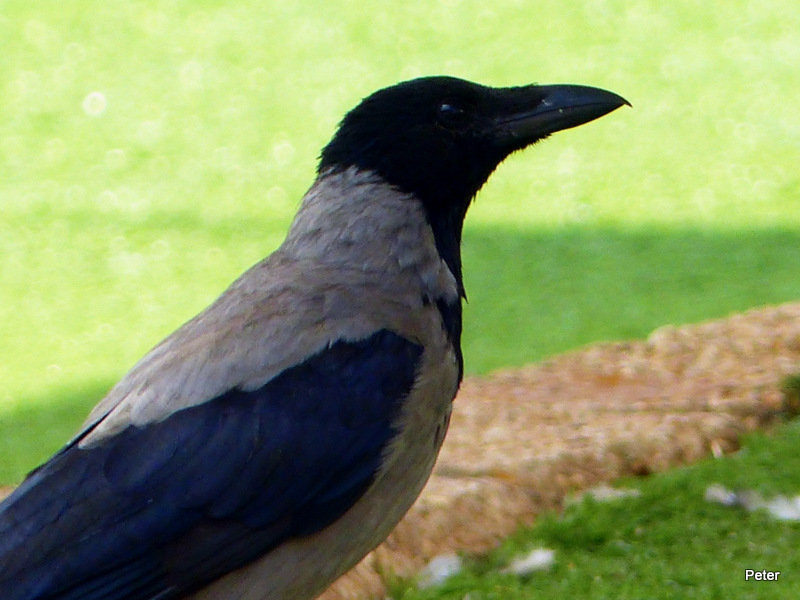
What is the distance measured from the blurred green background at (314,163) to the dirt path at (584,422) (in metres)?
0.41

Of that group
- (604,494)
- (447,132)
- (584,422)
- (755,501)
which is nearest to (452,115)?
(447,132)

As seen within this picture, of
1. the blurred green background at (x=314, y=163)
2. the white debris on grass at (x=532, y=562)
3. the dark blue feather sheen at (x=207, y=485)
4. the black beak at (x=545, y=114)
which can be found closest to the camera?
the dark blue feather sheen at (x=207, y=485)

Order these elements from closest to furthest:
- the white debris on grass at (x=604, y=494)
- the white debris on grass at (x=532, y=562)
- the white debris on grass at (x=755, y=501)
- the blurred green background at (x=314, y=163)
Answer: the white debris on grass at (x=532, y=562)
the white debris on grass at (x=755, y=501)
the white debris on grass at (x=604, y=494)
the blurred green background at (x=314, y=163)

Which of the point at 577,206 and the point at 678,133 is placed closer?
the point at 577,206

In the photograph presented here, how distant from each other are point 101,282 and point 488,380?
204 centimetres

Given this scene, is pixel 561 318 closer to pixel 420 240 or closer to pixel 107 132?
pixel 420 240

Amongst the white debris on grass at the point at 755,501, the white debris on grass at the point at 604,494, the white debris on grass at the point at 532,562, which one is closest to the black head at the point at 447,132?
the white debris on grass at the point at 532,562

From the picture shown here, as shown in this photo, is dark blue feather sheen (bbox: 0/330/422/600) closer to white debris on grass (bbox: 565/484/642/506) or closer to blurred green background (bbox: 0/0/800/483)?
white debris on grass (bbox: 565/484/642/506)

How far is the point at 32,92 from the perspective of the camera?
28.8ft

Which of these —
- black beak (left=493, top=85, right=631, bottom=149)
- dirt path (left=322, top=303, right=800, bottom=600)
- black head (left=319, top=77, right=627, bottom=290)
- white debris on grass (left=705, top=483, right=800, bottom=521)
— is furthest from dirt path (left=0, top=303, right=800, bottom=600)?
black beak (left=493, top=85, right=631, bottom=149)

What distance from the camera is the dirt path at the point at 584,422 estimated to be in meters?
4.14

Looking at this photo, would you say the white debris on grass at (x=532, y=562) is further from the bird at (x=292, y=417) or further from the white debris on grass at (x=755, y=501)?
the bird at (x=292, y=417)

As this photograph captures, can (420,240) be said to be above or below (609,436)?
above

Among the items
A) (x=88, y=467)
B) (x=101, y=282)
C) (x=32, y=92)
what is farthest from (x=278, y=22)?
(x=88, y=467)
